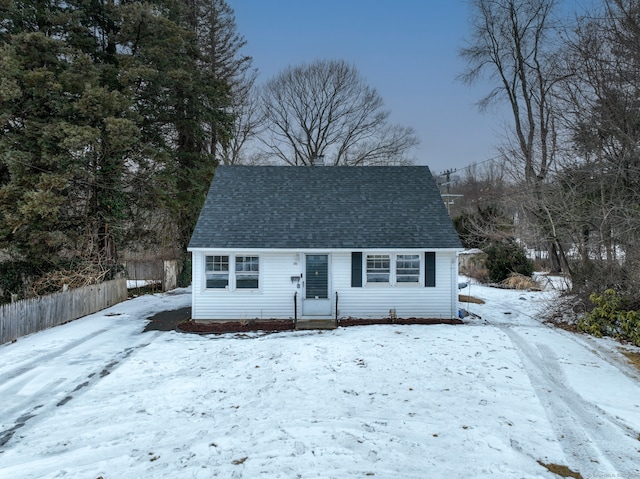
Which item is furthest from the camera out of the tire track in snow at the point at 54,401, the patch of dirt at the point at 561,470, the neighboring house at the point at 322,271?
the neighboring house at the point at 322,271

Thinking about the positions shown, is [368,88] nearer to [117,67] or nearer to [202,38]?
[202,38]

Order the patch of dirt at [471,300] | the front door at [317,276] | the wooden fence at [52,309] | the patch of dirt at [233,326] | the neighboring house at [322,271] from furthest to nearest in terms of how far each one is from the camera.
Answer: the patch of dirt at [471,300] < the front door at [317,276] < the neighboring house at [322,271] < the patch of dirt at [233,326] < the wooden fence at [52,309]

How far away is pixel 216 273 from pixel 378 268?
5.19m

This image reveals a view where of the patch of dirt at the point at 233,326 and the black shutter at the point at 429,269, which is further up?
the black shutter at the point at 429,269

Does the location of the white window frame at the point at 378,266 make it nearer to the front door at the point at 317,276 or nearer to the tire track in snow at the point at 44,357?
the front door at the point at 317,276

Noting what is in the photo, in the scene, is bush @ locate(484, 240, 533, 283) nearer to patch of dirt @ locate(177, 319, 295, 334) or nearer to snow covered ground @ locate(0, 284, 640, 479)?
snow covered ground @ locate(0, 284, 640, 479)

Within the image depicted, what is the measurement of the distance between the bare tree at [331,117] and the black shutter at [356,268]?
16087 mm

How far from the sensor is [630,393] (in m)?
6.07

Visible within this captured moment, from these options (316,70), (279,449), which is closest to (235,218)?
(279,449)

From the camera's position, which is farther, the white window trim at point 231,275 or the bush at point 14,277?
the bush at point 14,277

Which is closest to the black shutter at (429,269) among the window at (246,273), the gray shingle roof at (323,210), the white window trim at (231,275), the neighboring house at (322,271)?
the neighboring house at (322,271)

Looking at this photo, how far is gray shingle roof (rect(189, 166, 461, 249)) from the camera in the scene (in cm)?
1132

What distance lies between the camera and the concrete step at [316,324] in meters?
10.5

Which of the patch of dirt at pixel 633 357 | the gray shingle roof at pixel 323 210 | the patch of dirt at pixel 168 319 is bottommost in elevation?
the patch of dirt at pixel 633 357
